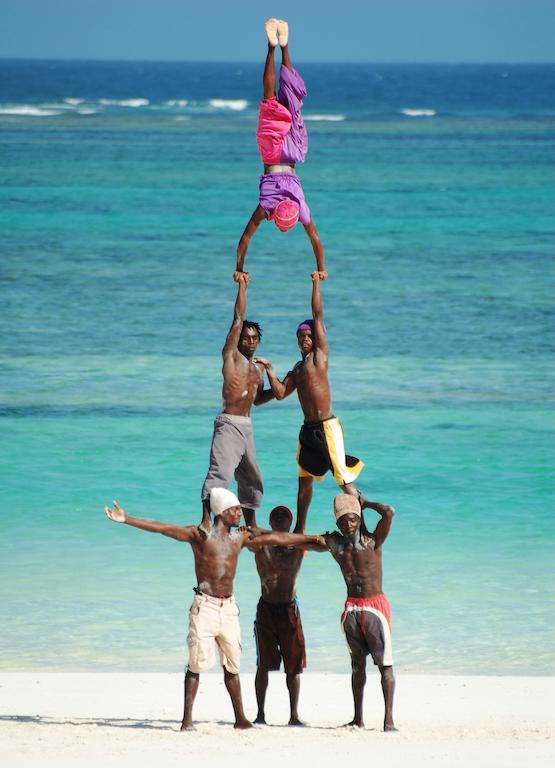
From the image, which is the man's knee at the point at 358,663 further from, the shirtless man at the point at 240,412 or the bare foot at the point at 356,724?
the shirtless man at the point at 240,412

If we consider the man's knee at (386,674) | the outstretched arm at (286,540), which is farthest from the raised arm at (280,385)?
the man's knee at (386,674)

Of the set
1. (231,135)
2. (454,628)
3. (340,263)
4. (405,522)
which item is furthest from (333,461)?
(231,135)

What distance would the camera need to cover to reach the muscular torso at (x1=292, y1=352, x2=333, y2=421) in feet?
30.3

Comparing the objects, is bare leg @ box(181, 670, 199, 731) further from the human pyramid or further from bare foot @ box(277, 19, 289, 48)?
bare foot @ box(277, 19, 289, 48)

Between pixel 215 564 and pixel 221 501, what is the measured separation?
0.36m

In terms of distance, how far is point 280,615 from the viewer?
8.63 m

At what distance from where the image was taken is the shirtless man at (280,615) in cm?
857

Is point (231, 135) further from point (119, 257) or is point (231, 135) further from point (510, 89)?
point (510, 89)

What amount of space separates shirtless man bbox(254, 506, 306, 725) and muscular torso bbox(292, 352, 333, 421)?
888 mm

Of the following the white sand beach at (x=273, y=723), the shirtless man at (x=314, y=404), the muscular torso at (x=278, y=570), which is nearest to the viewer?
the white sand beach at (x=273, y=723)

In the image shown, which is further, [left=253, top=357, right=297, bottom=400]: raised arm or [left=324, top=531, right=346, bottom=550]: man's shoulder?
[left=253, top=357, right=297, bottom=400]: raised arm

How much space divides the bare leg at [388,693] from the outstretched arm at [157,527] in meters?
1.28

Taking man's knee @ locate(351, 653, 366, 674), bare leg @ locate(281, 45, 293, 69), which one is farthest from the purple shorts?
man's knee @ locate(351, 653, 366, 674)

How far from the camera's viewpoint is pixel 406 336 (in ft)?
76.5
